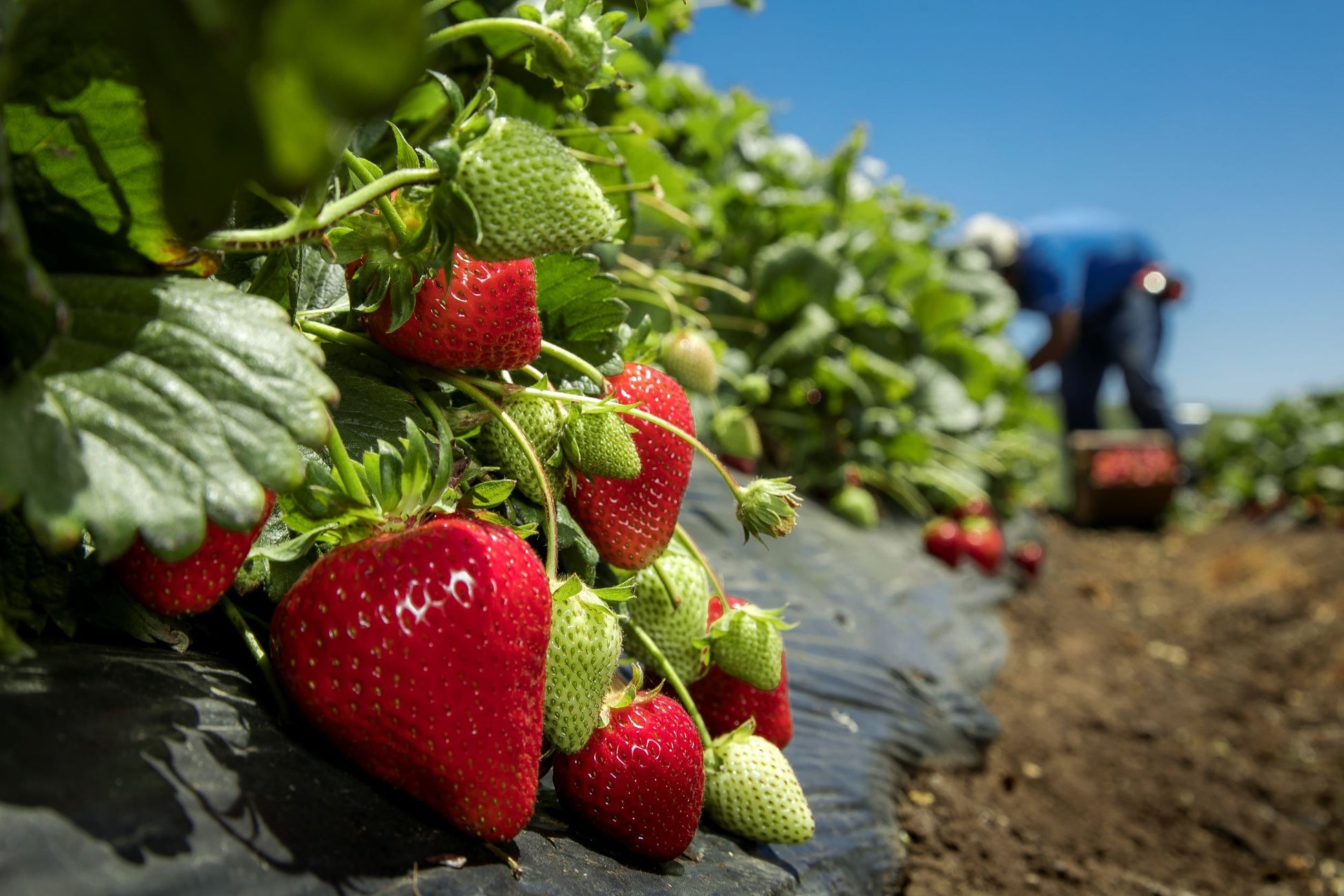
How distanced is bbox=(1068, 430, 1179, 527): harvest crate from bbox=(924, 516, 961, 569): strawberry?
3403 mm

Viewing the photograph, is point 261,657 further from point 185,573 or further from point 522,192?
point 522,192

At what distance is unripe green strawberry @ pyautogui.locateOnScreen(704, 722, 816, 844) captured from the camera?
909 millimetres

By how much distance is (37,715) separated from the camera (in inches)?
20.1

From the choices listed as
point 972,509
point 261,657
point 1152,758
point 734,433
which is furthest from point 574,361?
point 972,509

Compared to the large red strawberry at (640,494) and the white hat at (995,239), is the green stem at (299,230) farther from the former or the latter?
the white hat at (995,239)

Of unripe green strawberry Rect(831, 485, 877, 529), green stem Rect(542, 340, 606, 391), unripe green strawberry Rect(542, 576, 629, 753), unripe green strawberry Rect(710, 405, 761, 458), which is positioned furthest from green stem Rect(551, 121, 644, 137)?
unripe green strawberry Rect(831, 485, 877, 529)

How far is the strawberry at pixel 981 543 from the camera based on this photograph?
121 inches

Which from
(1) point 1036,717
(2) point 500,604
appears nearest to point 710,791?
(2) point 500,604

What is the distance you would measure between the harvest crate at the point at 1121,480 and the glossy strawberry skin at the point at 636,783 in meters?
5.82

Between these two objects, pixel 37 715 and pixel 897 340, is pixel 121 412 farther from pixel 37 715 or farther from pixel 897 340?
pixel 897 340

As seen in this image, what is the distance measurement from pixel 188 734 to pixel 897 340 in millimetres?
2920

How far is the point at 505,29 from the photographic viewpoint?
65 cm

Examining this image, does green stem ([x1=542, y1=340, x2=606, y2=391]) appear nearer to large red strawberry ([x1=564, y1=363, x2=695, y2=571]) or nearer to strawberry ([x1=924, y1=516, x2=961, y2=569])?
large red strawberry ([x1=564, y1=363, x2=695, y2=571])

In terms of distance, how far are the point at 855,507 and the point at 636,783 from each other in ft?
6.71
